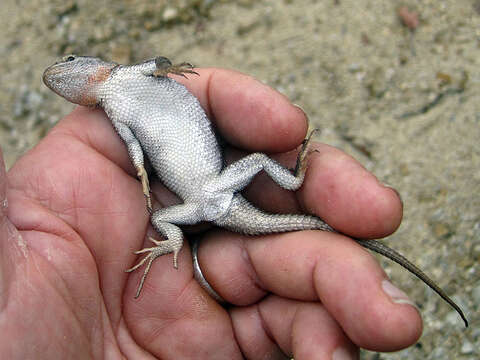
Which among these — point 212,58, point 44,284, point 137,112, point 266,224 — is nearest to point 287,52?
point 212,58

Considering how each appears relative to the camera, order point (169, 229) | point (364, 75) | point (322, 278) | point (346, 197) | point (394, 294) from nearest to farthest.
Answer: point (394, 294)
point (322, 278)
point (346, 197)
point (169, 229)
point (364, 75)

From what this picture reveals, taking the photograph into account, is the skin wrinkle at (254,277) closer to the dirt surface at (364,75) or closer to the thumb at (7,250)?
the thumb at (7,250)

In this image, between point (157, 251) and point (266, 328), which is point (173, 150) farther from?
point (266, 328)

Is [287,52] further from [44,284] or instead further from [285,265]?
[44,284]

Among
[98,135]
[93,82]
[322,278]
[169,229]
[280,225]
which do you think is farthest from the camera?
[93,82]

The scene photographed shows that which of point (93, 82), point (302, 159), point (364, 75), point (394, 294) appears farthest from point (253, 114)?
point (364, 75)

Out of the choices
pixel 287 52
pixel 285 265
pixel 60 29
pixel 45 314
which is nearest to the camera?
pixel 45 314

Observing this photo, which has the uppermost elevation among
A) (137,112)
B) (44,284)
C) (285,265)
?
(137,112)
